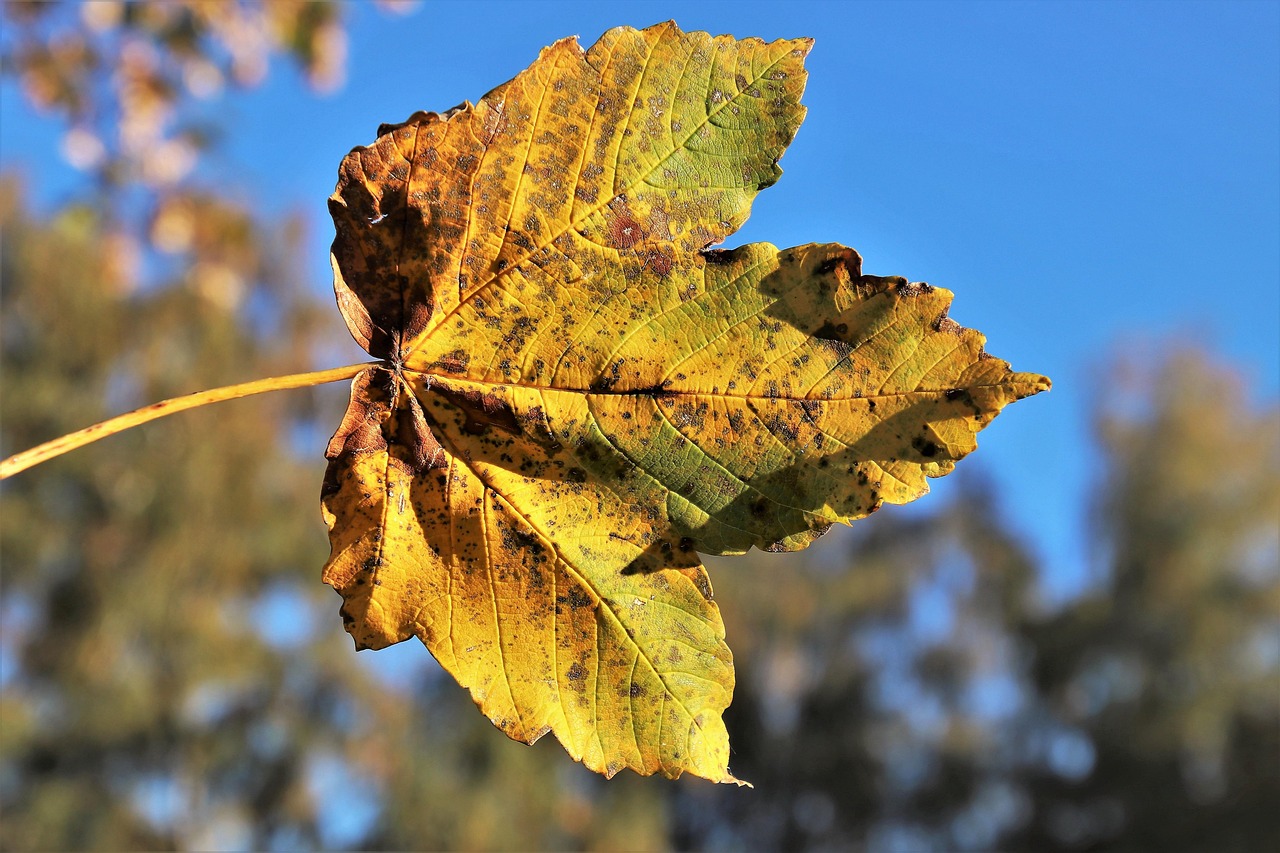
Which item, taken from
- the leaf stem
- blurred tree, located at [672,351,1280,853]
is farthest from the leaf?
blurred tree, located at [672,351,1280,853]

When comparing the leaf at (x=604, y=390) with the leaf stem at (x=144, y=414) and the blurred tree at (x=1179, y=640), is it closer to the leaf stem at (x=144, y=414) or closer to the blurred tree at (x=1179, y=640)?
the leaf stem at (x=144, y=414)

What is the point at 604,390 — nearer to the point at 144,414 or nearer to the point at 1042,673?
the point at 144,414

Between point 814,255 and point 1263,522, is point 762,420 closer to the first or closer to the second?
point 814,255

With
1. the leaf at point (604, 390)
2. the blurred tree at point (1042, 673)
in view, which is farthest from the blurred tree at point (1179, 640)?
the leaf at point (604, 390)

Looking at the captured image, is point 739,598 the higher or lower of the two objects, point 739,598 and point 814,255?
the higher

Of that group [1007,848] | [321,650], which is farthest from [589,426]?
[1007,848]

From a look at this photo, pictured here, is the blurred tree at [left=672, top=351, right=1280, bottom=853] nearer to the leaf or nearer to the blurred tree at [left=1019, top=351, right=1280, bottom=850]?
the blurred tree at [left=1019, top=351, right=1280, bottom=850]

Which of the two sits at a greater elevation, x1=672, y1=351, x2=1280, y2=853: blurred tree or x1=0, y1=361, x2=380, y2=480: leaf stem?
x1=672, y1=351, x2=1280, y2=853: blurred tree

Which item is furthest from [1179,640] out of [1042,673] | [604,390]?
[604,390]
